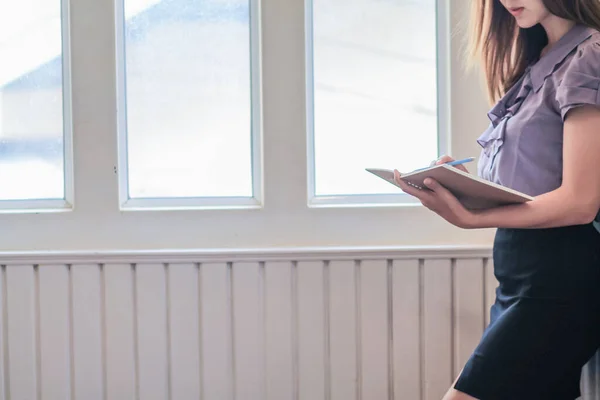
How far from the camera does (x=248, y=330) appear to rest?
159 cm

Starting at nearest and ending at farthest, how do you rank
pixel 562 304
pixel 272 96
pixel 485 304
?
pixel 562 304 < pixel 485 304 < pixel 272 96

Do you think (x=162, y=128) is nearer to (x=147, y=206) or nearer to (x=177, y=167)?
(x=177, y=167)

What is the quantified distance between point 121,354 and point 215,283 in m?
0.33

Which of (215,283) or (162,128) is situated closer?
(215,283)

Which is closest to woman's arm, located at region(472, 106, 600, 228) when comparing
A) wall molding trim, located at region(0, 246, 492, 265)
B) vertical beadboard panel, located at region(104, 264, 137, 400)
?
wall molding trim, located at region(0, 246, 492, 265)

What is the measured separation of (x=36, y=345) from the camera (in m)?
1.61

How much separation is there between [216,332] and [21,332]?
1.81ft

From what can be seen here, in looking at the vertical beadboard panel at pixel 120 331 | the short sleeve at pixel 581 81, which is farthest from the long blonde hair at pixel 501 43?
the vertical beadboard panel at pixel 120 331

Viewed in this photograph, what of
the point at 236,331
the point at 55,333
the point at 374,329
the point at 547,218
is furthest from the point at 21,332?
the point at 547,218

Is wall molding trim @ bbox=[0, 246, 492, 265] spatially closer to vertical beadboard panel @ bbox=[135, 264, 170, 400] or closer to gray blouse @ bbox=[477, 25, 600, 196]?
vertical beadboard panel @ bbox=[135, 264, 170, 400]

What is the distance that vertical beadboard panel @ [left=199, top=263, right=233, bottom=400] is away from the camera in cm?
159

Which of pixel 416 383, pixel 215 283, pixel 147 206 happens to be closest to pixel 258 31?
pixel 147 206

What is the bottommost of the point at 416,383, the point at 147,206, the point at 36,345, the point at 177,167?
the point at 416,383

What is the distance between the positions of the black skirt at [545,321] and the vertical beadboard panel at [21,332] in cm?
121
